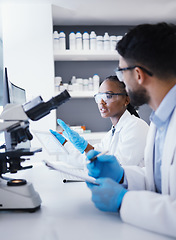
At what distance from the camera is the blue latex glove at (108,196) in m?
0.91

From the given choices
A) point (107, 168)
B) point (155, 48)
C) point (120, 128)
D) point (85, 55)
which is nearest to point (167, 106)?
point (155, 48)

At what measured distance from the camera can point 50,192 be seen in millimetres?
1193

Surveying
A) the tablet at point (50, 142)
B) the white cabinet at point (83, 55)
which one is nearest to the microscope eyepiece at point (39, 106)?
the tablet at point (50, 142)

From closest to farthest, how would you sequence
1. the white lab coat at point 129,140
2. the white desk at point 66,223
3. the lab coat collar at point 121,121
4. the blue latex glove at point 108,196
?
the white desk at point 66,223
the blue latex glove at point 108,196
the white lab coat at point 129,140
the lab coat collar at point 121,121

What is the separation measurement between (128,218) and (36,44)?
2.75 metres

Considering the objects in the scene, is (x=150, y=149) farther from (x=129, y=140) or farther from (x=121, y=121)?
(x=121, y=121)

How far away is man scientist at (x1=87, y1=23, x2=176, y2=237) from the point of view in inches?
32.8

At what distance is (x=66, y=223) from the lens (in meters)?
0.86

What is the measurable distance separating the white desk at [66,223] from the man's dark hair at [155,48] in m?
0.60

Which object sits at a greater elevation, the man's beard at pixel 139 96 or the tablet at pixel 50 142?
the man's beard at pixel 139 96

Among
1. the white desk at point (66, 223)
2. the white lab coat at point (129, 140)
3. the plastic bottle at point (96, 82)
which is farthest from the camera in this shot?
the plastic bottle at point (96, 82)

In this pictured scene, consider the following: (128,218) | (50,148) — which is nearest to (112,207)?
(128,218)

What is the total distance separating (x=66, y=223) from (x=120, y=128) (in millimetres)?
1071

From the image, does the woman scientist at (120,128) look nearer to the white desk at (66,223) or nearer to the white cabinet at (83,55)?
the white desk at (66,223)
